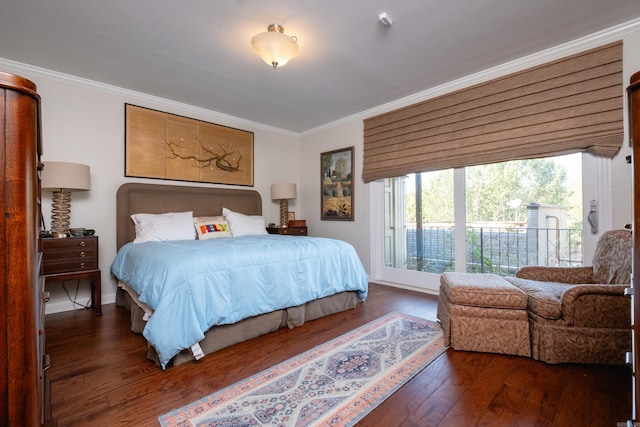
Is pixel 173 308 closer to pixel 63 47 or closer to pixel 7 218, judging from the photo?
pixel 7 218

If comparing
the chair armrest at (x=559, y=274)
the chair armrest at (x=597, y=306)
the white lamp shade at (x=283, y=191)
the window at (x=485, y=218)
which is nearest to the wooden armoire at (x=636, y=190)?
the chair armrest at (x=597, y=306)

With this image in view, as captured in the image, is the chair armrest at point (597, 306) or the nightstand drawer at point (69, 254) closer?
the chair armrest at point (597, 306)

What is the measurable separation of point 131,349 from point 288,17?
2.84 metres

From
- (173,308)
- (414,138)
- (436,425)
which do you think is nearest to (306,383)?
(436,425)

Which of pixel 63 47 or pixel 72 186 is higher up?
pixel 63 47

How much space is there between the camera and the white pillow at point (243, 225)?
3869mm

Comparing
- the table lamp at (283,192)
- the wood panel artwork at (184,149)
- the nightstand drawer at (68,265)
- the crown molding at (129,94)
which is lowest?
the nightstand drawer at (68,265)

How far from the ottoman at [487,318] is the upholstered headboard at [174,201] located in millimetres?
3311

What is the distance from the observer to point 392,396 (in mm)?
1675

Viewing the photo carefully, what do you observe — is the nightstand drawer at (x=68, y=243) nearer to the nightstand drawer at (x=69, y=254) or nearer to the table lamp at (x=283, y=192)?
the nightstand drawer at (x=69, y=254)

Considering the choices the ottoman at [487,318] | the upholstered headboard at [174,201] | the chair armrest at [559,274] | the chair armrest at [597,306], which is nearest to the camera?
the chair armrest at [597,306]

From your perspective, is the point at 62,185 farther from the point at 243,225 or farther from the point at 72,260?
the point at 243,225

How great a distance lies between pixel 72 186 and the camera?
2889 mm

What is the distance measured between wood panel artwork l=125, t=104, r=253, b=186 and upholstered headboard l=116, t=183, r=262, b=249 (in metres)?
0.16
